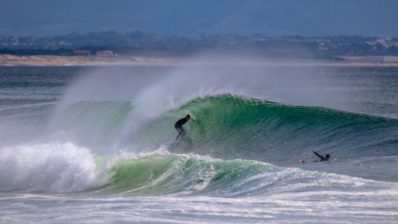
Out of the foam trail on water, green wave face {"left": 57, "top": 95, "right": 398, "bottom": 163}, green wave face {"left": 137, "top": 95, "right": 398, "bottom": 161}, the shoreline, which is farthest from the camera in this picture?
the shoreline

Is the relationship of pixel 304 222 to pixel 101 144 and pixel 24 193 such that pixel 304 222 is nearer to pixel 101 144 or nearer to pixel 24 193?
pixel 24 193

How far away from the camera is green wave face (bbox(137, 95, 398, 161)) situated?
29547mm

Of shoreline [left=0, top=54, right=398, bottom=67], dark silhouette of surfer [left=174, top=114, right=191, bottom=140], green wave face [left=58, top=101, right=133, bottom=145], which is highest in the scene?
shoreline [left=0, top=54, right=398, bottom=67]

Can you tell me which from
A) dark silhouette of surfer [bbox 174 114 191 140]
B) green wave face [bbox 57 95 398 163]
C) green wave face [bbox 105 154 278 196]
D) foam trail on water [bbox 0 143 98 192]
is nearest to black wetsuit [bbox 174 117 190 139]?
dark silhouette of surfer [bbox 174 114 191 140]

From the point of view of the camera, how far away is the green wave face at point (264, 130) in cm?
2955

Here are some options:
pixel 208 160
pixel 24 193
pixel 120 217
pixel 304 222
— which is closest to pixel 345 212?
pixel 304 222

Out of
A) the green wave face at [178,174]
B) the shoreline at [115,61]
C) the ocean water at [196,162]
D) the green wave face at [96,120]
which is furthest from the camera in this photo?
the shoreline at [115,61]

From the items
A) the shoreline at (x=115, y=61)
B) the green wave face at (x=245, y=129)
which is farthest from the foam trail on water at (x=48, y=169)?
the shoreline at (x=115, y=61)

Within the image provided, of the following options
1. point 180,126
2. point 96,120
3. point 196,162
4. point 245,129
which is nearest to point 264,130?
point 245,129

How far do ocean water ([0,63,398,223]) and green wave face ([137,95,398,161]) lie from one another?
42mm

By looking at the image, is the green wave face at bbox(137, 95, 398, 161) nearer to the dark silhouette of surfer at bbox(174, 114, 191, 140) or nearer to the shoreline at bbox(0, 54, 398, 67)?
the dark silhouette of surfer at bbox(174, 114, 191, 140)

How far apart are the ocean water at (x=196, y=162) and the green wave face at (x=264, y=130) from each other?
4 centimetres

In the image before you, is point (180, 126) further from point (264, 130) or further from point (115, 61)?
point (115, 61)

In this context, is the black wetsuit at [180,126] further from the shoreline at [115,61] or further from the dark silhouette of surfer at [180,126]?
the shoreline at [115,61]
